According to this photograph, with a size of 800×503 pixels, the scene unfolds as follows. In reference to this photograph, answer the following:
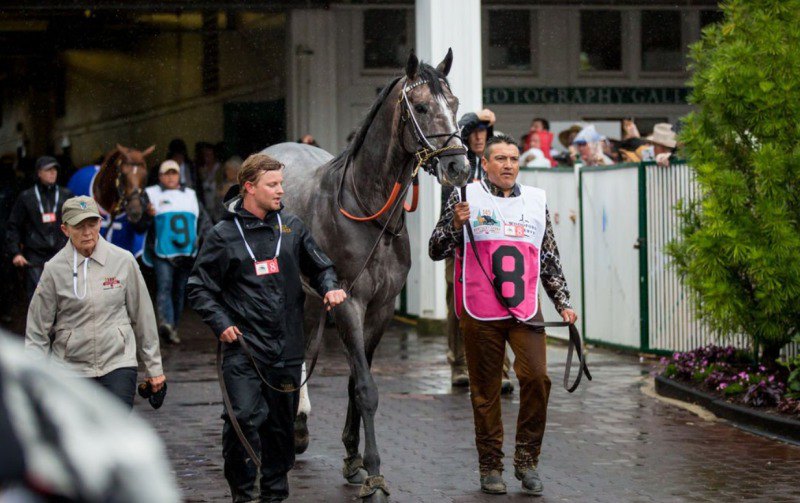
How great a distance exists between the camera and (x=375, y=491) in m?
7.31

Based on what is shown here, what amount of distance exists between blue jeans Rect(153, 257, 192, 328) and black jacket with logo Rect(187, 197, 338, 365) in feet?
30.2

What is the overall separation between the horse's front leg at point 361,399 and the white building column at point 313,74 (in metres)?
14.8

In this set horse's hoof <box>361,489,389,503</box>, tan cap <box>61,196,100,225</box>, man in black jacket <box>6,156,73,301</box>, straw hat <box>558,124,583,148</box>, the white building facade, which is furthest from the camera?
the white building facade

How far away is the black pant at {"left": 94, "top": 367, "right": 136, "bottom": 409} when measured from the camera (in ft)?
23.3

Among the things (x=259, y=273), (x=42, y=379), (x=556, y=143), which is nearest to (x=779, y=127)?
(x=259, y=273)

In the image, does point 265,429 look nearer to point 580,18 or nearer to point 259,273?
point 259,273

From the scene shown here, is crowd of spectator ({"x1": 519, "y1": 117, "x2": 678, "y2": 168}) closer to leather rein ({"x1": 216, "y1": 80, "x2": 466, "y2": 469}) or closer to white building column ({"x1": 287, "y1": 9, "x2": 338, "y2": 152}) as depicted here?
white building column ({"x1": 287, "y1": 9, "x2": 338, "y2": 152})

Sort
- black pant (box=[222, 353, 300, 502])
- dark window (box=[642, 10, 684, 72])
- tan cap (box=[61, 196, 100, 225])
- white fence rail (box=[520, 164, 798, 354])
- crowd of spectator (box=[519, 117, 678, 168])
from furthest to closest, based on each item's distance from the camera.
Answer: dark window (box=[642, 10, 684, 72]) < crowd of spectator (box=[519, 117, 678, 168]) < white fence rail (box=[520, 164, 798, 354]) < tan cap (box=[61, 196, 100, 225]) < black pant (box=[222, 353, 300, 502])

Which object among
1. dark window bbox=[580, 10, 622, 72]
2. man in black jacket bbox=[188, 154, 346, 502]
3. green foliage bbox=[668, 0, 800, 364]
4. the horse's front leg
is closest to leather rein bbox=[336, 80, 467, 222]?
the horse's front leg

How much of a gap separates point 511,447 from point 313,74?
1426cm

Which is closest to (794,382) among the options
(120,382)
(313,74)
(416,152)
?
(416,152)

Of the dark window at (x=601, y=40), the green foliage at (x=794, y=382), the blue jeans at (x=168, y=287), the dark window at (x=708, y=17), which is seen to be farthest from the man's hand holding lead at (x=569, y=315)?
the dark window at (x=708, y=17)

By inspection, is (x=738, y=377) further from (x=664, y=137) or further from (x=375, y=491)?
(x=375, y=491)

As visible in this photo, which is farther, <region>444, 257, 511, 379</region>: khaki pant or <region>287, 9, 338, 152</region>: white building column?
<region>287, 9, 338, 152</region>: white building column
